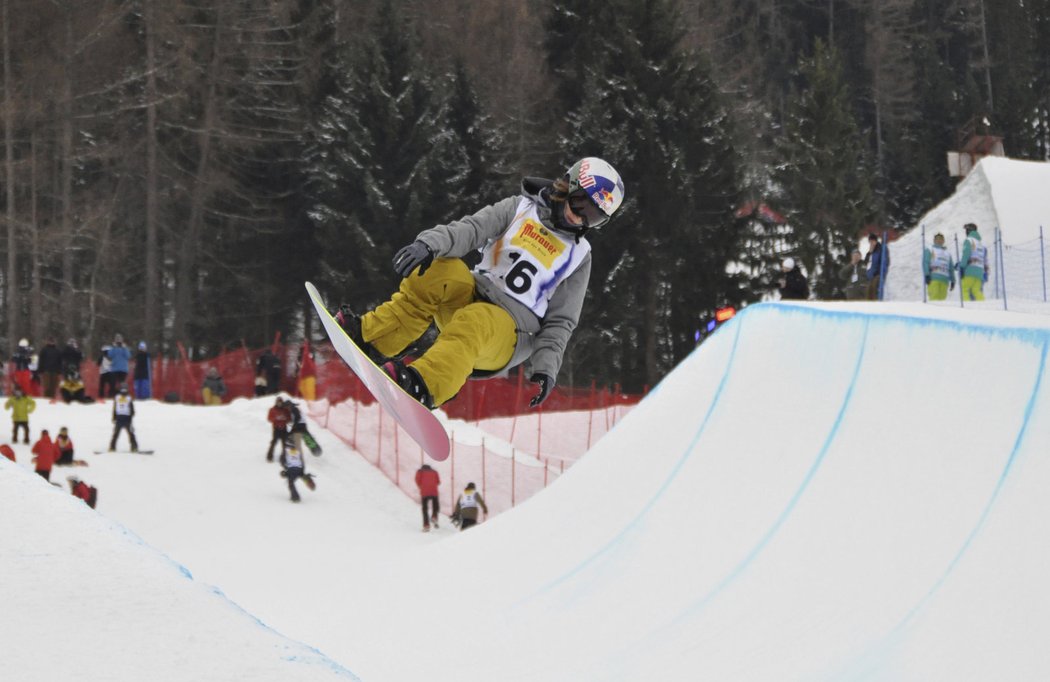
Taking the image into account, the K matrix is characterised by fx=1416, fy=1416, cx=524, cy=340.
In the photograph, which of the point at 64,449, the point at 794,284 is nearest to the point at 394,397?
the point at 794,284

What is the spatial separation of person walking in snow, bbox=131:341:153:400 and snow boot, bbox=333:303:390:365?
1732 centimetres

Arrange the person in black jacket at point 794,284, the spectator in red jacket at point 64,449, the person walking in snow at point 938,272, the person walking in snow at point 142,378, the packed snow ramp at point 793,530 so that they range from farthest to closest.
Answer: the person walking in snow at point 142,378, the spectator in red jacket at point 64,449, the person walking in snow at point 938,272, the person in black jacket at point 794,284, the packed snow ramp at point 793,530

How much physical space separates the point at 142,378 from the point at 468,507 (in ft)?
26.9

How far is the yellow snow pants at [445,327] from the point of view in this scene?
660cm

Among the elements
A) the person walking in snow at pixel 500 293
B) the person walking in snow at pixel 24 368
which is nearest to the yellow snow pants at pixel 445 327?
the person walking in snow at pixel 500 293

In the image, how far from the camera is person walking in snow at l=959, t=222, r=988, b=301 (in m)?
16.8

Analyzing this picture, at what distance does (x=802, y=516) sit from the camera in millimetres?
10508

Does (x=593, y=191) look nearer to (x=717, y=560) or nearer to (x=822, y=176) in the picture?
(x=717, y=560)

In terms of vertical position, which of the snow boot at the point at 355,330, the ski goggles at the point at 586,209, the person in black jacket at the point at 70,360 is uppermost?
the ski goggles at the point at 586,209

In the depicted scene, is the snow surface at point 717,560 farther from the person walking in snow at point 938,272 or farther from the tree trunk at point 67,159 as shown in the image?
the tree trunk at point 67,159

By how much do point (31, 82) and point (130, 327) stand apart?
6275mm

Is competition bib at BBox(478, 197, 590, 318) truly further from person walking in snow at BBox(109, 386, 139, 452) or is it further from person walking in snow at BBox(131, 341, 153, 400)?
person walking in snow at BBox(131, 341, 153, 400)

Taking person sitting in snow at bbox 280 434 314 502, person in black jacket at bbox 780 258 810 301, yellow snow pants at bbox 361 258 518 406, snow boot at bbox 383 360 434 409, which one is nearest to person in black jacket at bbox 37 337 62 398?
person sitting in snow at bbox 280 434 314 502

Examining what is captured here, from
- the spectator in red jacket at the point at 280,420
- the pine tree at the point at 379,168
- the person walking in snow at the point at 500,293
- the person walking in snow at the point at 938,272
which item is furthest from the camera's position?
the pine tree at the point at 379,168
